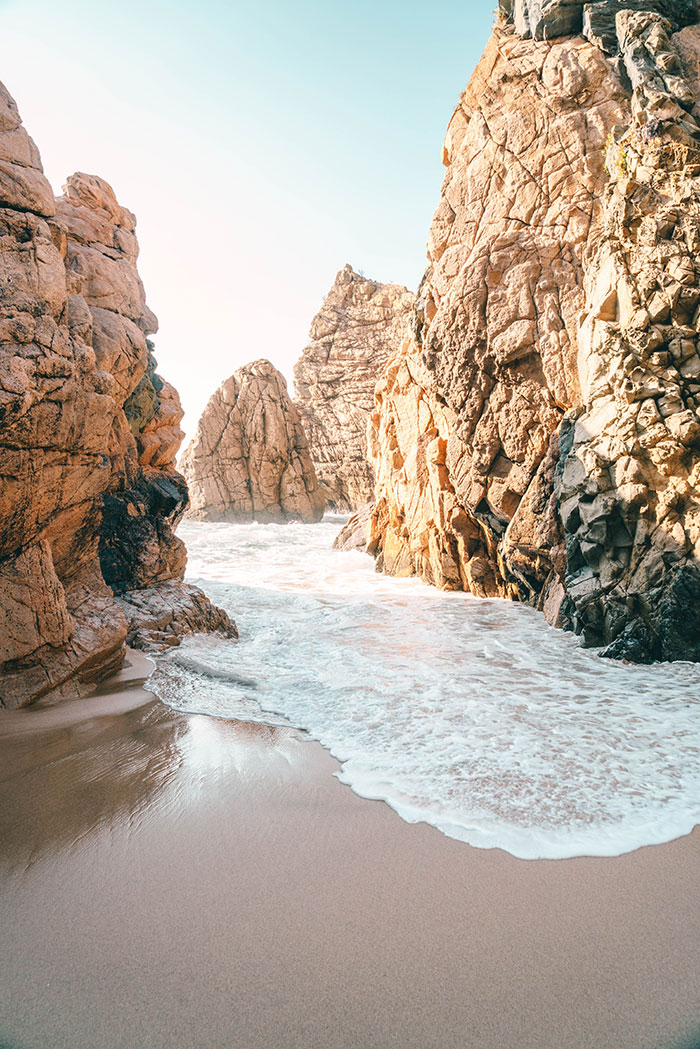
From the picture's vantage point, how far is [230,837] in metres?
2.76

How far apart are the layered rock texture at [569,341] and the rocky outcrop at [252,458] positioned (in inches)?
1025

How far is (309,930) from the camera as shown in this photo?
6.93 ft

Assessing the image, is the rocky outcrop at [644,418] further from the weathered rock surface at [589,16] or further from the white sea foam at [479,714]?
the weathered rock surface at [589,16]

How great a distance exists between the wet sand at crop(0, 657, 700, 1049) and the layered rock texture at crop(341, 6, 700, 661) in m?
5.01

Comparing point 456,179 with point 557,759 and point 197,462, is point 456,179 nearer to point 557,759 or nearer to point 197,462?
point 557,759

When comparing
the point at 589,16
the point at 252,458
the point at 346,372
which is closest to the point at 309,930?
the point at 589,16

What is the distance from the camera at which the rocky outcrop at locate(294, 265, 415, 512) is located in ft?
142

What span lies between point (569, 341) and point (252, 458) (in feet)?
114

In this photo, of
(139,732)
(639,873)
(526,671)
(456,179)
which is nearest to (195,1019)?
(639,873)

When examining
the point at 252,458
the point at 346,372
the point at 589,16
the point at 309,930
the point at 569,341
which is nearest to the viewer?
the point at 309,930

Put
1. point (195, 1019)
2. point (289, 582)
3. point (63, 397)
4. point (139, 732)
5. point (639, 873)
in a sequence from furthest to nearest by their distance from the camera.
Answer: point (289, 582)
point (63, 397)
point (139, 732)
point (639, 873)
point (195, 1019)

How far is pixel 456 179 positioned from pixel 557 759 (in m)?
14.2

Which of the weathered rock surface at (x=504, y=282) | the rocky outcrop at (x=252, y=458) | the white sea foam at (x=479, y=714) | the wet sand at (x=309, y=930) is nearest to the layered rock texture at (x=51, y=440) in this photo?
the white sea foam at (x=479, y=714)

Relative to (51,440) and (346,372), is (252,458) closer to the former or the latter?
(346,372)
